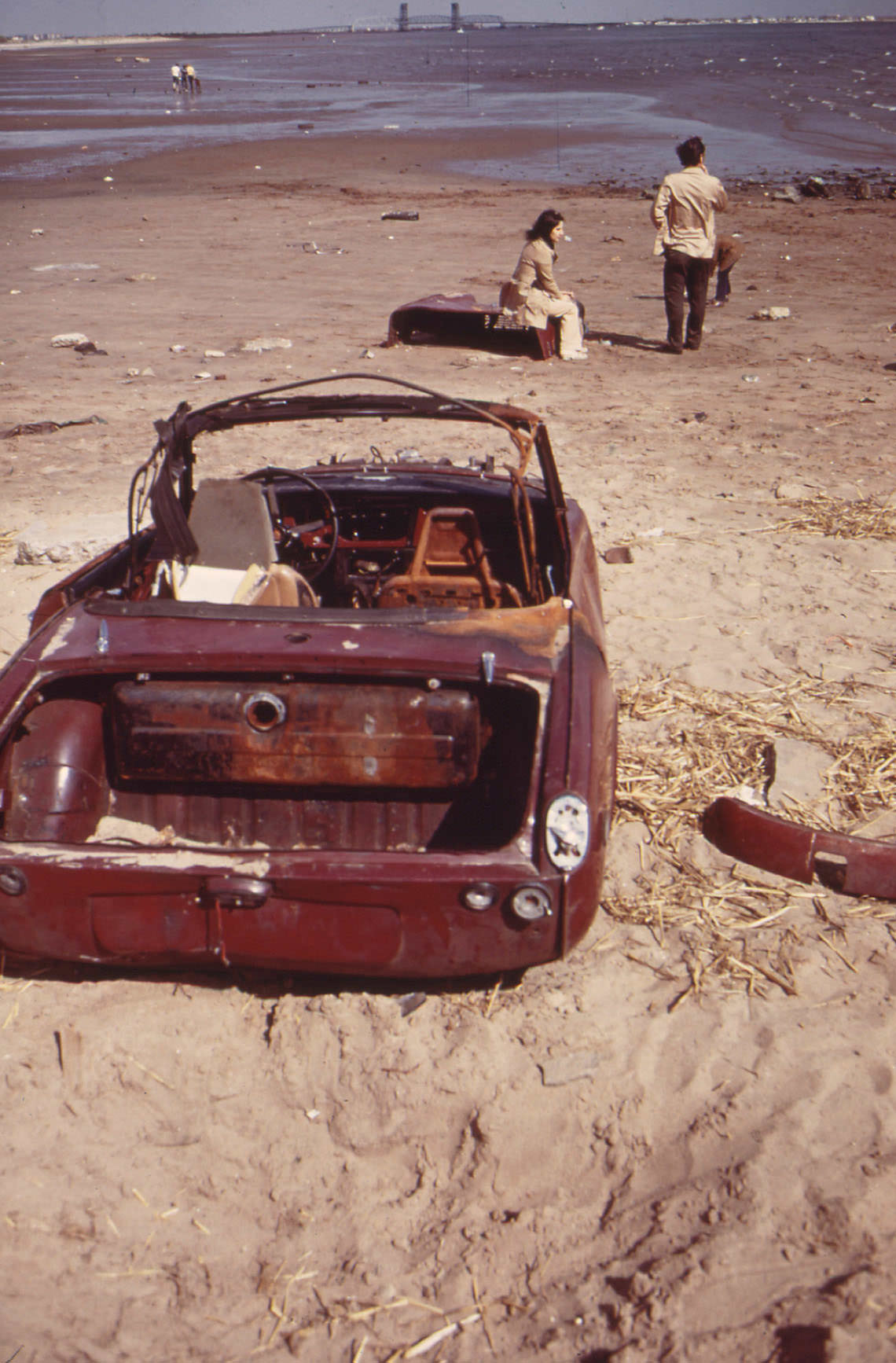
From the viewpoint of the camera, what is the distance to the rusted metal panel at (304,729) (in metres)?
3.16

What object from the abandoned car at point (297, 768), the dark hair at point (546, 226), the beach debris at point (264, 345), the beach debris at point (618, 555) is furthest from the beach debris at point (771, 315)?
the abandoned car at point (297, 768)

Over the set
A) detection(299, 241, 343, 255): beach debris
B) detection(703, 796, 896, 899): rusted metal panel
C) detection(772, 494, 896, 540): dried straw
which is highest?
detection(299, 241, 343, 255): beach debris

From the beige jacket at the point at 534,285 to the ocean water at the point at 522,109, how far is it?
15373 millimetres

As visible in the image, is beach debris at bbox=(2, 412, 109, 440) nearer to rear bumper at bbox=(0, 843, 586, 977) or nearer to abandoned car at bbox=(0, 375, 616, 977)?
abandoned car at bbox=(0, 375, 616, 977)

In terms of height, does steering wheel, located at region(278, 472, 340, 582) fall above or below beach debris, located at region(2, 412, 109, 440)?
above

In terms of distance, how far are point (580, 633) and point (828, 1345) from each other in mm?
1971

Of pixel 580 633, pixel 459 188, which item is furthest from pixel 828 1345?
pixel 459 188

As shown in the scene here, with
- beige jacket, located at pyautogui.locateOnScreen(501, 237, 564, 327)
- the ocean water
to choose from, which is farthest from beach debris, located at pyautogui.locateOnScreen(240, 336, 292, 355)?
the ocean water

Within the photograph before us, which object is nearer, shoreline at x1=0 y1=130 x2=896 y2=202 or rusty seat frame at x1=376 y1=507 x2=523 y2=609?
rusty seat frame at x1=376 y1=507 x2=523 y2=609

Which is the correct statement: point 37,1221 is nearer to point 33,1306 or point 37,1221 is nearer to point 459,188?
point 33,1306

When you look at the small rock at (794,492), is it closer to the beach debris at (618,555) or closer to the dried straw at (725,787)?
the beach debris at (618,555)

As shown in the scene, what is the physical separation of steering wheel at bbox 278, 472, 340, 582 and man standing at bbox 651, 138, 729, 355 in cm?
764

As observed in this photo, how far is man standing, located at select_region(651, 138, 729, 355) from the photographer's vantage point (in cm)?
1098

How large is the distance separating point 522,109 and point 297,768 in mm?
47817
